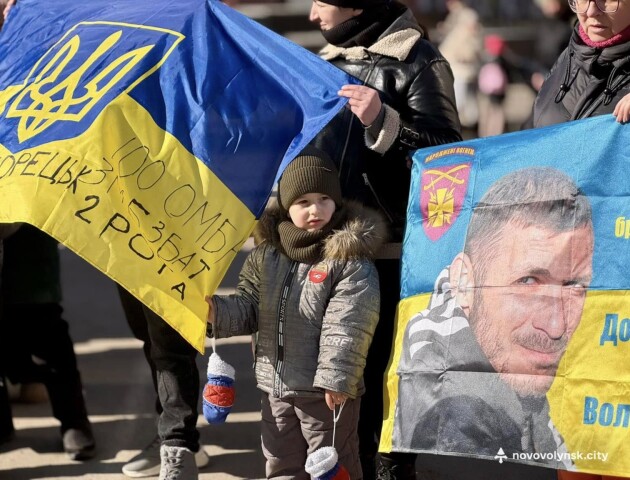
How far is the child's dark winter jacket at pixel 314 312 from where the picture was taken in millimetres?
4027

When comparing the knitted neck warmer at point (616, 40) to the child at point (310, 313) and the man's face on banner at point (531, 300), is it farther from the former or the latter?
the child at point (310, 313)

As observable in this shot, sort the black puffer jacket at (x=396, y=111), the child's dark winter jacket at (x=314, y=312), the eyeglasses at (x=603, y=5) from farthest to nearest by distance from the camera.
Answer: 1. the black puffer jacket at (x=396, y=111)
2. the child's dark winter jacket at (x=314, y=312)
3. the eyeglasses at (x=603, y=5)

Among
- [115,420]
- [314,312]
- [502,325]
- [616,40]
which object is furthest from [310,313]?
[115,420]

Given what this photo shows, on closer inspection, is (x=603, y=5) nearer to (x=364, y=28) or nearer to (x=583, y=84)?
(x=583, y=84)

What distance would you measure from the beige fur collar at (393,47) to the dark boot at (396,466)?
145 centimetres

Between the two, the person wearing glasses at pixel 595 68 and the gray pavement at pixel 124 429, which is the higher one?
the person wearing glasses at pixel 595 68

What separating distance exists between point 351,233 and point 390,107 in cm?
48

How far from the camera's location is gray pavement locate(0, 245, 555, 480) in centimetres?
508

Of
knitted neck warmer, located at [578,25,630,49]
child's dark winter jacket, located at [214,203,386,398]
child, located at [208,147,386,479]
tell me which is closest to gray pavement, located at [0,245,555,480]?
child, located at [208,147,386,479]

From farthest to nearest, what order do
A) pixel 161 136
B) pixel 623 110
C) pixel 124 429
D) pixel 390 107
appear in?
1. pixel 124 429
2. pixel 390 107
3. pixel 161 136
4. pixel 623 110

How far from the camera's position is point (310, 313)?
4.11 metres

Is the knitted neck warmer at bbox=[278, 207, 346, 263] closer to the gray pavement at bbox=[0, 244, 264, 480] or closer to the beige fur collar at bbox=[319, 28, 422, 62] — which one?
the beige fur collar at bbox=[319, 28, 422, 62]

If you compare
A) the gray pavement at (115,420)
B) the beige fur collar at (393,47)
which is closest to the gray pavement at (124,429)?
the gray pavement at (115,420)

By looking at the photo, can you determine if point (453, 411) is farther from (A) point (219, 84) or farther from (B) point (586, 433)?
(A) point (219, 84)
